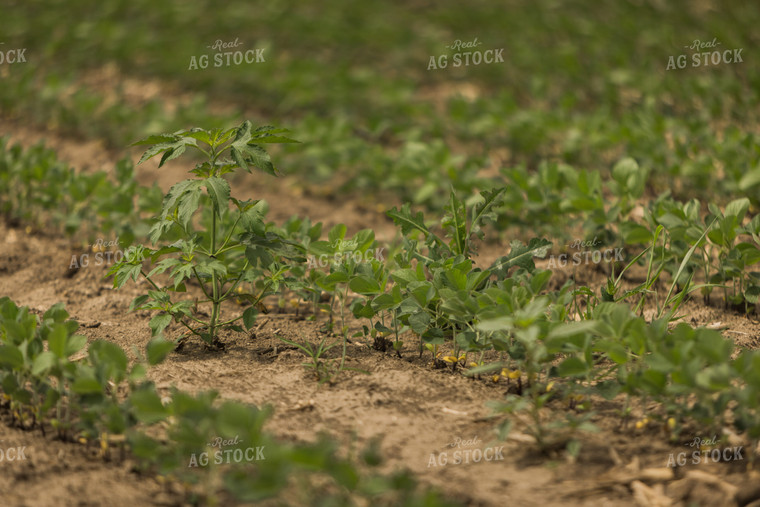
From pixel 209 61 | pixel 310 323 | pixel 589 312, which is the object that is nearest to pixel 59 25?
pixel 209 61

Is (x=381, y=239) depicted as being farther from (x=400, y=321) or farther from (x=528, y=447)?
(x=528, y=447)

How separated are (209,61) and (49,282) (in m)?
4.70

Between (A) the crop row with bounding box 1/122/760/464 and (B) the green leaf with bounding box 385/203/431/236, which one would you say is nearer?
(A) the crop row with bounding box 1/122/760/464

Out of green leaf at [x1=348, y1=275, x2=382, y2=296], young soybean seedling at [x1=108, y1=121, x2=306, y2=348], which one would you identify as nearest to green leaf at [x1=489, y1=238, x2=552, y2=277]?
green leaf at [x1=348, y1=275, x2=382, y2=296]

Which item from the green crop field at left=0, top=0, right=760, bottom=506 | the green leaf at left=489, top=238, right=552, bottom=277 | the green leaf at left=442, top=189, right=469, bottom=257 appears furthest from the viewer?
the green leaf at left=442, top=189, right=469, bottom=257

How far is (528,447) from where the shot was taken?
2303mm

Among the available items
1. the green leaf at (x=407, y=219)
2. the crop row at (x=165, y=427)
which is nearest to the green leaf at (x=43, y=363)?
the crop row at (x=165, y=427)

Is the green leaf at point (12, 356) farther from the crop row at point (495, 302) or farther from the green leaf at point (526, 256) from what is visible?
the green leaf at point (526, 256)

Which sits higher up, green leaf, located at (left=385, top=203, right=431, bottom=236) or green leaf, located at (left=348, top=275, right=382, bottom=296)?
green leaf, located at (left=385, top=203, right=431, bottom=236)

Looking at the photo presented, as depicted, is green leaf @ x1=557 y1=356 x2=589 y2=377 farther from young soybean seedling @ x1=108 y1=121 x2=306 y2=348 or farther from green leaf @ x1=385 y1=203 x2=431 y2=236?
young soybean seedling @ x1=108 y1=121 x2=306 y2=348

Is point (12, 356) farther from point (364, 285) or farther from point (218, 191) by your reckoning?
point (364, 285)

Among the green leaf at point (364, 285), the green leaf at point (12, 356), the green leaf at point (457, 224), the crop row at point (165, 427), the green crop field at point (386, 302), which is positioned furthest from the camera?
the green leaf at point (457, 224)

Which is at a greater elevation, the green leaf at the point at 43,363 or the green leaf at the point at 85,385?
the green leaf at the point at 43,363

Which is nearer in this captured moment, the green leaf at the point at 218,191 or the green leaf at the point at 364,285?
the green leaf at the point at 218,191
